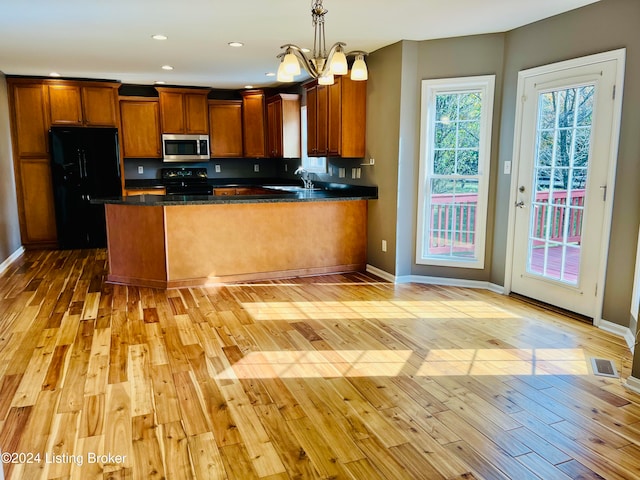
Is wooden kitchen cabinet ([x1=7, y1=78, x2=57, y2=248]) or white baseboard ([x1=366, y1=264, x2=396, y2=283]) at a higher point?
wooden kitchen cabinet ([x1=7, y1=78, x2=57, y2=248])

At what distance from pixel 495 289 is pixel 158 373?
319cm

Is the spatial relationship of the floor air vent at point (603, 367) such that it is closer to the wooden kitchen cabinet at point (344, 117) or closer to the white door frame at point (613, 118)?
the white door frame at point (613, 118)

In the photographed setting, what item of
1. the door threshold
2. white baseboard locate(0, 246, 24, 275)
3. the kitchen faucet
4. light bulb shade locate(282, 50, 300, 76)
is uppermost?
light bulb shade locate(282, 50, 300, 76)

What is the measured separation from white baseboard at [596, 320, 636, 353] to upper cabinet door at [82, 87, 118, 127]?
6.37m

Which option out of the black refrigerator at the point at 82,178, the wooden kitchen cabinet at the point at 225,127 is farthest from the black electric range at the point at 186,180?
the black refrigerator at the point at 82,178

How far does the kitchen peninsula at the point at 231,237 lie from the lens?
4664 mm

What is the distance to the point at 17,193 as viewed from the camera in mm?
Answer: 6391

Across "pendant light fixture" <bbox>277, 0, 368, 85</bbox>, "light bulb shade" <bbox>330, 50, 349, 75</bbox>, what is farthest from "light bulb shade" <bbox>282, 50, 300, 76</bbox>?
"light bulb shade" <bbox>330, 50, 349, 75</bbox>

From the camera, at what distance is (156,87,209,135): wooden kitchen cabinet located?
718 centimetres

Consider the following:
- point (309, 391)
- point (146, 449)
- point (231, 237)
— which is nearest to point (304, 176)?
point (231, 237)

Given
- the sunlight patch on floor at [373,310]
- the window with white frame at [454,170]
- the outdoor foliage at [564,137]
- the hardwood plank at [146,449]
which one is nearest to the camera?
the hardwood plank at [146,449]

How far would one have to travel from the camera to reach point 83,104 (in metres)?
6.52

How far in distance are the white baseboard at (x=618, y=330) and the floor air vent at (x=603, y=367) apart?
15.6 inches

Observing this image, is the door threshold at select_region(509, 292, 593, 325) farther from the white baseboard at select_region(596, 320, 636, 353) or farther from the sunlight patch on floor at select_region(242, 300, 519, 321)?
the sunlight patch on floor at select_region(242, 300, 519, 321)
